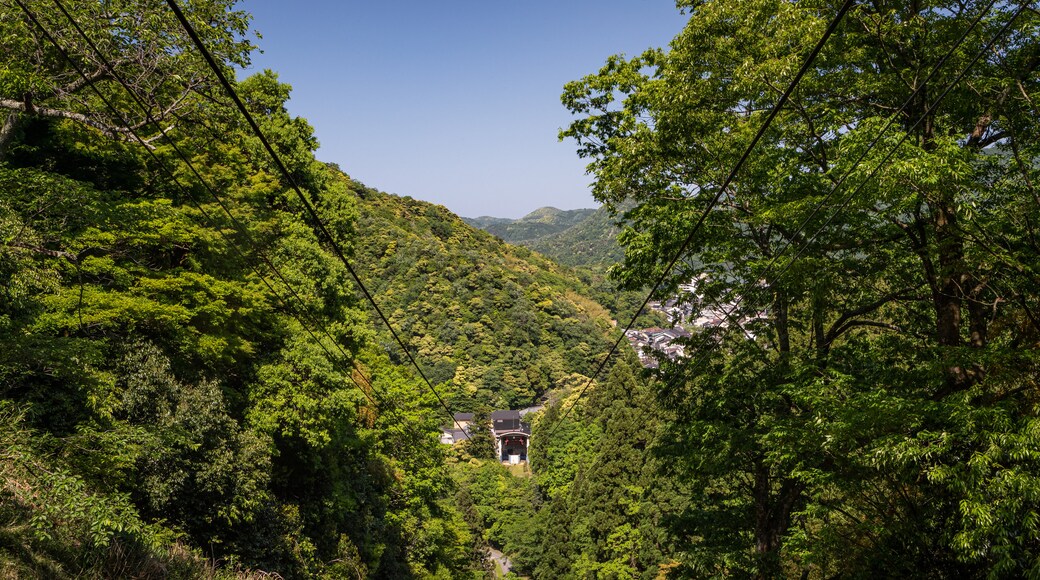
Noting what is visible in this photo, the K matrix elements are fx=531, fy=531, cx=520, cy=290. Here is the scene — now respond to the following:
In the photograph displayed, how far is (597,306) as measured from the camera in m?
119

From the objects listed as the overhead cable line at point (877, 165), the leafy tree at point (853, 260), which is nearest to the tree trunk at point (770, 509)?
the leafy tree at point (853, 260)

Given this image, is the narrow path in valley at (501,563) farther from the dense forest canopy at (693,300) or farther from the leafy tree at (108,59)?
the leafy tree at (108,59)

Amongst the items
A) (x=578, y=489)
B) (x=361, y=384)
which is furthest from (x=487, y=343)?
(x=361, y=384)

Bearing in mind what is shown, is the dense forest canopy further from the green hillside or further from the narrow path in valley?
the green hillside

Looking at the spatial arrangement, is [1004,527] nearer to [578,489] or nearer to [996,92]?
[996,92]

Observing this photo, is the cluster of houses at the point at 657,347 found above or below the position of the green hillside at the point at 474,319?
below

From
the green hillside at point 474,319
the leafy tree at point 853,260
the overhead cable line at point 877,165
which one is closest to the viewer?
the overhead cable line at point 877,165

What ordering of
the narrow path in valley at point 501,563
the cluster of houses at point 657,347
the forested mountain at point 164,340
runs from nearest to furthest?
the forested mountain at point 164,340, the cluster of houses at point 657,347, the narrow path in valley at point 501,563

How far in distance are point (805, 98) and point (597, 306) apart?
112 meters

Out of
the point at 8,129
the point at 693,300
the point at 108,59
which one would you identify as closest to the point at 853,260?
the point at 693,300

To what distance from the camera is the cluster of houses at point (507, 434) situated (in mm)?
67500

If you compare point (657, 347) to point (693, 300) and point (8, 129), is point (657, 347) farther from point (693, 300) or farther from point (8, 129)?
point (8, 129)

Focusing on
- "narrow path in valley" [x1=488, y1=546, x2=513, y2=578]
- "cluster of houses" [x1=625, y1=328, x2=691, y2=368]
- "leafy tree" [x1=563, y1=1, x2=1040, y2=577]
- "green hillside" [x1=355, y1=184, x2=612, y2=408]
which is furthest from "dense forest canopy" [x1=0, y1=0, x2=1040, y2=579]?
"green hillside" [x1=355, y1=184, x2=612, y2=408]

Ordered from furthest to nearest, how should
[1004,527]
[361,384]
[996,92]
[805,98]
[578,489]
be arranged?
[578,489] → [361,384] → [805,98] → [996,92] → [1004,527]
